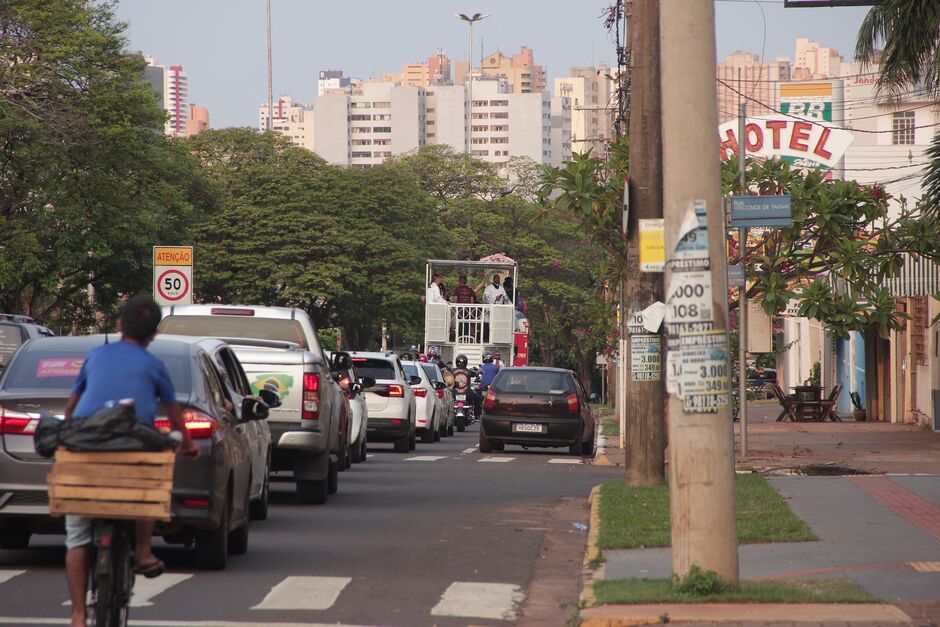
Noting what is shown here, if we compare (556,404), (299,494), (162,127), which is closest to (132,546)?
(299,494)

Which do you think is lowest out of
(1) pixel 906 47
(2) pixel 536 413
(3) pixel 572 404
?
(2) pixel 536 413

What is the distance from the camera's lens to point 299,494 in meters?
16.0

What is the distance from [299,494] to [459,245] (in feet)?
235

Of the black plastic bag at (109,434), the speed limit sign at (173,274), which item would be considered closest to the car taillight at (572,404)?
the speed limit sign at (173,274)

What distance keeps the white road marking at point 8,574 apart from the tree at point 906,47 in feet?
39.4

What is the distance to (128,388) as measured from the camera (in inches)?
303

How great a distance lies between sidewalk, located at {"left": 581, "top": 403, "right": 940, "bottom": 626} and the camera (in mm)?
8477

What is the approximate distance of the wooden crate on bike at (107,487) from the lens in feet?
24.2

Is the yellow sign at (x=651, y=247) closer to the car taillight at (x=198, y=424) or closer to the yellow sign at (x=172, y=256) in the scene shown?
the car taillight at (x=198, y=424)

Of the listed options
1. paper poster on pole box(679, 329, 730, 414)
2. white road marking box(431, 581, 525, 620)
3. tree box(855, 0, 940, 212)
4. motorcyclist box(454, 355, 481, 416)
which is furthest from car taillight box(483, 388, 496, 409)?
paper poster on pole box(679, 329, 730, 414)

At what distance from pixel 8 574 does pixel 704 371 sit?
193 inches

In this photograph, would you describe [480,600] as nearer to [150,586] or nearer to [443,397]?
[150,586]

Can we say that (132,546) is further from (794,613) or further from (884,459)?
(884,459)

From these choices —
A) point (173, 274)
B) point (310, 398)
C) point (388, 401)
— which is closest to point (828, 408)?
point (388, 401)
